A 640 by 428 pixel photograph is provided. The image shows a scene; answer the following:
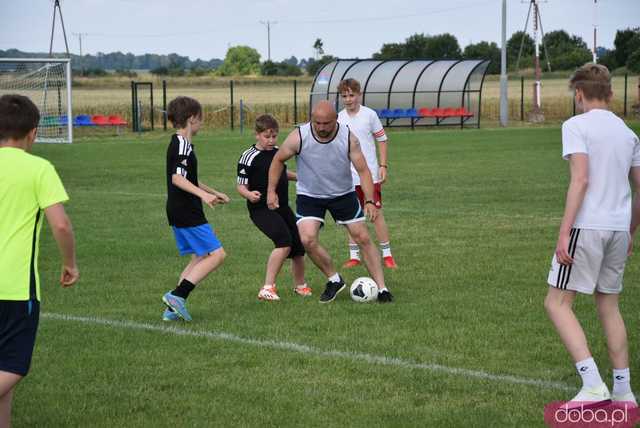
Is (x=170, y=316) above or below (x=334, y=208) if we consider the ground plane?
below

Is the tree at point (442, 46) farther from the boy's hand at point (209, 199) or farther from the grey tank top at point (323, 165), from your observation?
the boy's hand at point (209, 199)

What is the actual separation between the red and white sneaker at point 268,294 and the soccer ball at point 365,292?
70 cm

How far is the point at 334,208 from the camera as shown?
929 cm

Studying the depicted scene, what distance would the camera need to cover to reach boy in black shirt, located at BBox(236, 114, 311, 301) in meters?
9.36

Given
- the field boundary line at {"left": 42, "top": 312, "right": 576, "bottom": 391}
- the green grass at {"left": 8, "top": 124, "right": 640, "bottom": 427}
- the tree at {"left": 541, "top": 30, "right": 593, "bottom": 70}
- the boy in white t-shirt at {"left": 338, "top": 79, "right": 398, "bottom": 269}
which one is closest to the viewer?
the green grass at {"left": 8, "top": 124, "right": 640, "bottom": 427}

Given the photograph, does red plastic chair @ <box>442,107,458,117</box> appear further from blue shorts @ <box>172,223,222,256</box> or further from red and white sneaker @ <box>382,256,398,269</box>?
blue shorts @ <box>172,223,222,256</box>

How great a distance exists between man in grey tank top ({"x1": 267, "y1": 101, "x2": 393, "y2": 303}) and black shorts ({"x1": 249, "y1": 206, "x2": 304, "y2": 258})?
0.18 meters

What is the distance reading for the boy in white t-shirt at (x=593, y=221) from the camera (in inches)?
219

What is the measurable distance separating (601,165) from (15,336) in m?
3.14

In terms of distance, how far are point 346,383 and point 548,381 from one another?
1250 millimetres

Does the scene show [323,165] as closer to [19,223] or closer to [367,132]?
[367,132]

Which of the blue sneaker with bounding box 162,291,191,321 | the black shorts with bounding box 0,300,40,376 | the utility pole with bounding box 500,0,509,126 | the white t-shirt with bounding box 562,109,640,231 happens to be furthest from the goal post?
the white t-shirt with bounding box 562,109,640,231

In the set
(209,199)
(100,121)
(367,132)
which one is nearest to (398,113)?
(100,121)

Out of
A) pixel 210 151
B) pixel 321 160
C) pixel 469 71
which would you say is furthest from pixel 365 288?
pixel 469 71
